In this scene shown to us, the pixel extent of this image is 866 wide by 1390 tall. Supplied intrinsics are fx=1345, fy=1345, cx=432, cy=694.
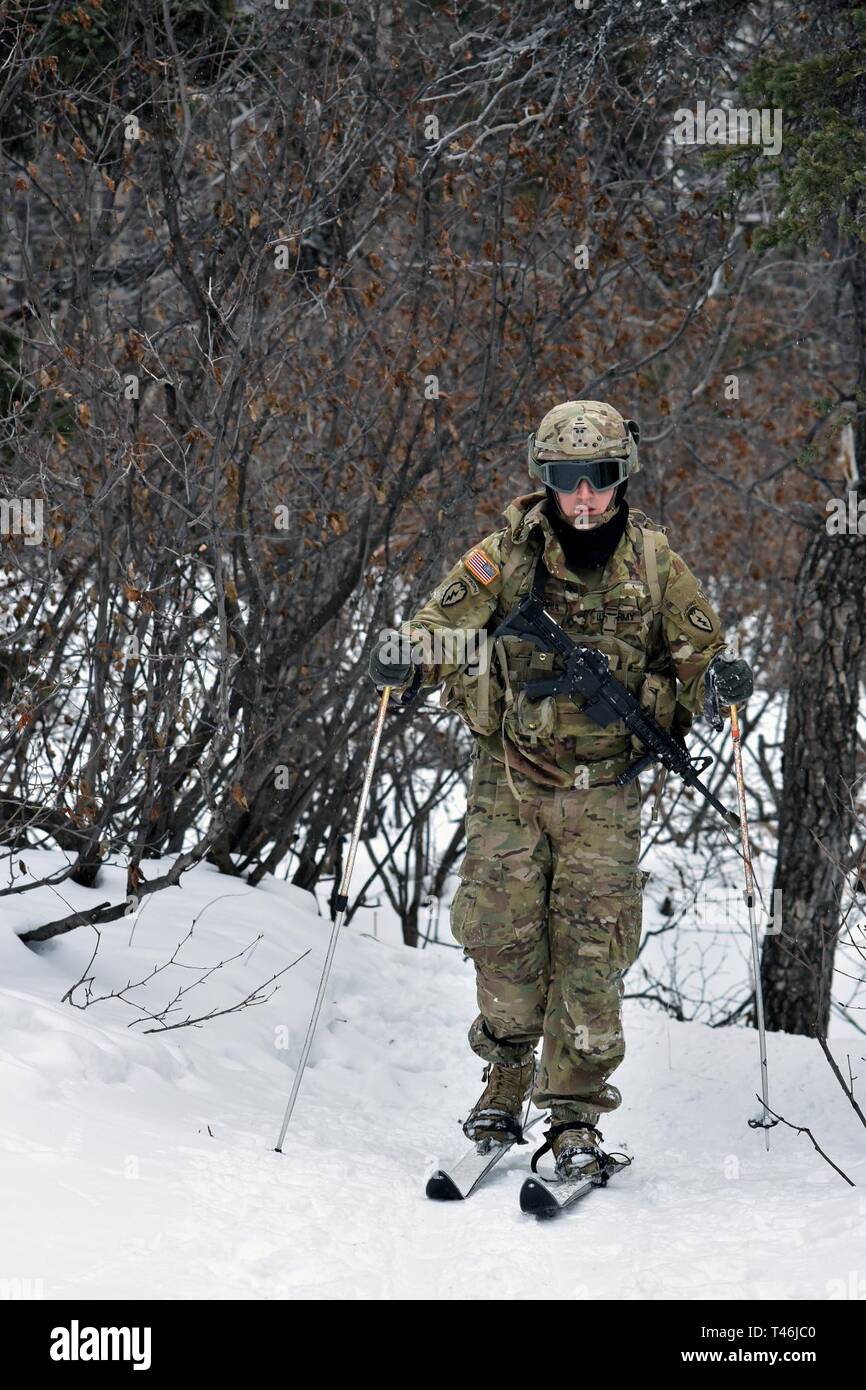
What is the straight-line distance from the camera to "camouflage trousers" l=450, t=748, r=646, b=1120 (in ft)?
12.4

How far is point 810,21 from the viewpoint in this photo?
514cm

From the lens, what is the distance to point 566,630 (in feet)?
12.8

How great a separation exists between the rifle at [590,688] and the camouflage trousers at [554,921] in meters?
0.15

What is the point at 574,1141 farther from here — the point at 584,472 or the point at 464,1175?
the point at 584,472

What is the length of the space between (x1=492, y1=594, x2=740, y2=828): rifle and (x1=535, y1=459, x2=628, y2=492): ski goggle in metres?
0.34

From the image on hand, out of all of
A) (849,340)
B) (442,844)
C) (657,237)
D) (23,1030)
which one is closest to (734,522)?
(849,340)

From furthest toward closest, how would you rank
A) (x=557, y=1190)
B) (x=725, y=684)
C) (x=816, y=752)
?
(x=816, y=752) < (x=725, y=684) < (x=557, y=1190)

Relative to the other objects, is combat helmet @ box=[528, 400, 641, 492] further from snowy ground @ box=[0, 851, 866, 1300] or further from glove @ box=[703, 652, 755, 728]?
snowy ground @ box=[0, 851, 866, 1300]

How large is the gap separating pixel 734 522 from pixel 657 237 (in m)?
4.03

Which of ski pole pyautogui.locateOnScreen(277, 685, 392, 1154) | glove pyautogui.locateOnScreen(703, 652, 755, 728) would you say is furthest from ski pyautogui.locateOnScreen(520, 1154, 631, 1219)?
glove pyautogui.locateOnScreen(703, 652, 755, 728)

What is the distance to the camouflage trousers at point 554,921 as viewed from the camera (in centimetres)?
378

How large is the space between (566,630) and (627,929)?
0.87 meters

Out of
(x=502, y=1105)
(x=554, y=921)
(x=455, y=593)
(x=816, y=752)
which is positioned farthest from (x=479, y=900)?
(x=816, y=752)

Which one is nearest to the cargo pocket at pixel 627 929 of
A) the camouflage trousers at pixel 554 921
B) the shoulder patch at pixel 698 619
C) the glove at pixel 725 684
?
the camouflage trousers at pixel 554 921
